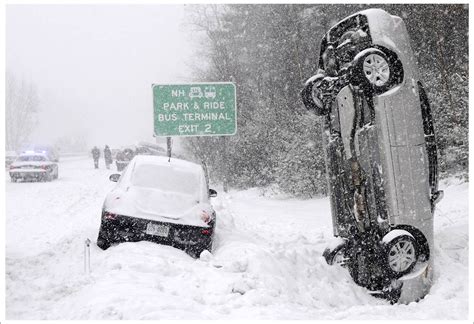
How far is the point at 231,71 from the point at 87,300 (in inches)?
751

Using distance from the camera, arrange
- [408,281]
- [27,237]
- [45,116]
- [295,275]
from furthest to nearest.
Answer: [45,116], [27,237], [295,275], [408,281]

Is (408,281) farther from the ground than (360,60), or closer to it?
closer to it

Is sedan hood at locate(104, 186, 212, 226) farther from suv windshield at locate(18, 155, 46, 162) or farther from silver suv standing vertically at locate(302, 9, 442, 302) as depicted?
suv windshield at locate(18, 155, 46, 162)

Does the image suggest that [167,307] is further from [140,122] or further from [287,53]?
[140,122]

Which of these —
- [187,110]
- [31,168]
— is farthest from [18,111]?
[187,110]

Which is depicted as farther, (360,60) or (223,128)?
(223,128)

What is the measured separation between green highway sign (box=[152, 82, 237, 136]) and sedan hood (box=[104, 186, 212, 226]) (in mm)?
4666

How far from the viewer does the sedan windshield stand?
7.99 meters

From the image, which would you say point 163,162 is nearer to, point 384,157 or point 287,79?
point 384,157

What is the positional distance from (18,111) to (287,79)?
48.2m

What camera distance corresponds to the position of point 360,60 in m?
6.02

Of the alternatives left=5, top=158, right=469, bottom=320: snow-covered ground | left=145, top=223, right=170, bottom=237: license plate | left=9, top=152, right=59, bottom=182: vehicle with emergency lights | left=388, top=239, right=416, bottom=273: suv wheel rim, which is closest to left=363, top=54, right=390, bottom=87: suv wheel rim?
left=388, top=239, right=416, bottom=273: suv wheel rim

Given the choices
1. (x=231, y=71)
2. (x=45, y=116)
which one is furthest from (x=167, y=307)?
(x=45, y=116)

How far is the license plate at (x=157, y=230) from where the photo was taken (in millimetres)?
7227
